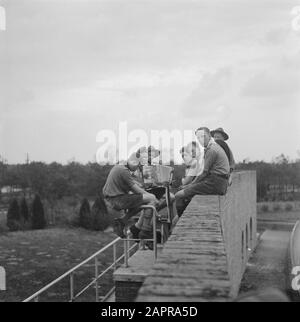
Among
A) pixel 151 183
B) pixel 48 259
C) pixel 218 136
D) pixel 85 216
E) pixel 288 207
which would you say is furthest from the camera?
pixel 85 216

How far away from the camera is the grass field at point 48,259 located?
65.8 feet

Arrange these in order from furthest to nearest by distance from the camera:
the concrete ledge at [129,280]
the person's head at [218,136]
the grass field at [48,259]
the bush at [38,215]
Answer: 1. the bush at [38,215]
2. the grass field at [48,259]
3. the person's head at [218,136]
4. the concrete ledge at [129,280]

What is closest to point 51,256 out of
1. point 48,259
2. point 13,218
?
point 48,259

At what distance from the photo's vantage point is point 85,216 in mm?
39469

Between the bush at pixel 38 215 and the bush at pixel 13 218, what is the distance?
116 centimetres

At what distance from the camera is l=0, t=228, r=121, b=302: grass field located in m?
20.1

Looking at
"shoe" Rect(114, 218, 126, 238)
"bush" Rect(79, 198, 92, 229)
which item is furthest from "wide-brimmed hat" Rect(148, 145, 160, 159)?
"bush" Rect(79, 198, 92, 229)

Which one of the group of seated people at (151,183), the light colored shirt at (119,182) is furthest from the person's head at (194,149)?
the light colored shirt at (119,182)

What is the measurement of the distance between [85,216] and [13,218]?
5.43m

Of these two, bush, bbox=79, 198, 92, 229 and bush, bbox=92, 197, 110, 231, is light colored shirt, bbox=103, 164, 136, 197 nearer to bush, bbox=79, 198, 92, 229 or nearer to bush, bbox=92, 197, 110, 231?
bush, bbox=92, 197, 110, 231

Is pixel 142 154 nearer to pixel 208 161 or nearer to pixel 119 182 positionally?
pixel 119 182

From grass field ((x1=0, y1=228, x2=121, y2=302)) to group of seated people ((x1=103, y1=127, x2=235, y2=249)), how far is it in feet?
37.7

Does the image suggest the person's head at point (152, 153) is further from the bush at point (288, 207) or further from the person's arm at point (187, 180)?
the bush at point (288, 207)

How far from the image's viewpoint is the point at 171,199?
534cm
